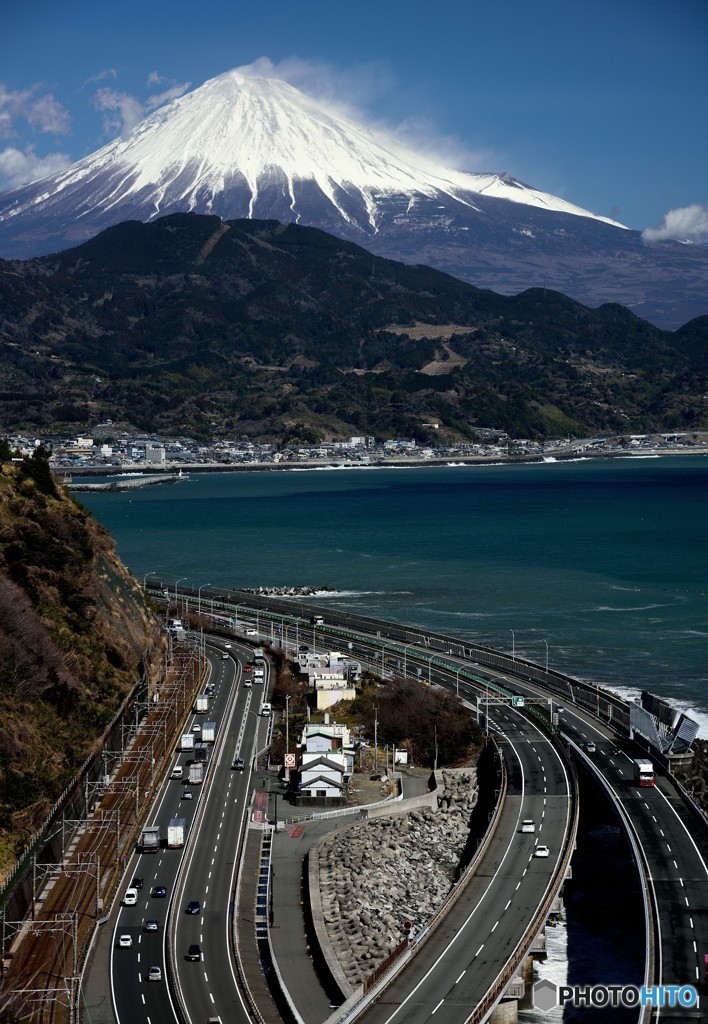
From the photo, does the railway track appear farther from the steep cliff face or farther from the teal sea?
the teal sea

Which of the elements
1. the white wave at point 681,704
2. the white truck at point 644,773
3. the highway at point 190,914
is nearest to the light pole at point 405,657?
the white wave at point 681,704

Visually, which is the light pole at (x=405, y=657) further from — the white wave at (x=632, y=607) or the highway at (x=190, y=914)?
the white wave at (x=632, y=607)

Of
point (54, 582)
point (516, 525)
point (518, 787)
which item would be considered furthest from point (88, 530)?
point (516, 525)

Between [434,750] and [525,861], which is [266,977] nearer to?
[525,861]

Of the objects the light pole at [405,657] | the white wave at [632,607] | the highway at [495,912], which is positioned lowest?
the white wave at [632,607]

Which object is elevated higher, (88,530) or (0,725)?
(88,530)

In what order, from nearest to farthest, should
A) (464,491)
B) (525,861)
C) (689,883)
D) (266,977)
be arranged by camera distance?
(266,977), (689,883), (525,861), (464,491)
